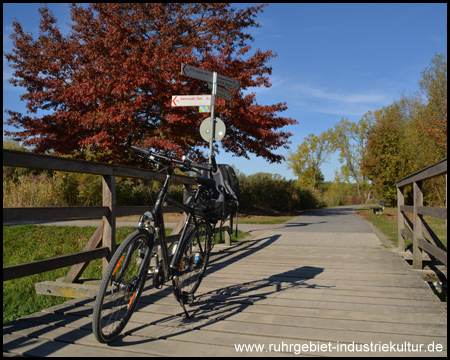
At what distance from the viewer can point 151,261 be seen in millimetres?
3029

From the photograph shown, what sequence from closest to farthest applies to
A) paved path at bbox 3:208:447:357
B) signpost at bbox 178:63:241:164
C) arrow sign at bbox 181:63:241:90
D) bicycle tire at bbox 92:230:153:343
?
1. bicycle tire at bbox 92:230:153:343
2. paved path at bbox 3:208:447:357
3. arrow sign at bbox 181:63:241:90
4. signpost at bbox 178:63:241:164

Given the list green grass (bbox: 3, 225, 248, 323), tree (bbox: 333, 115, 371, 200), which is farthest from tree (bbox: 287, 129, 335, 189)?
green grass (bbox: 3, 225, 248, 323)

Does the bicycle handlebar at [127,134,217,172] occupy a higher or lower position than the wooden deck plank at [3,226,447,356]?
higher

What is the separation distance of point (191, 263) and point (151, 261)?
664 mm

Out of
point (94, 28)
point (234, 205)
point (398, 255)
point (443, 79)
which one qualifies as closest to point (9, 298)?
point (234, 205)

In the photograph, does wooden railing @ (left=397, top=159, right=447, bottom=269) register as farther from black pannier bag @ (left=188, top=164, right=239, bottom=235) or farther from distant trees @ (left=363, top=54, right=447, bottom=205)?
distant trees @ (left=363, top=54, right=447, bottom=205)

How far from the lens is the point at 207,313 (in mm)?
3391

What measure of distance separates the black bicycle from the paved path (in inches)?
7.9

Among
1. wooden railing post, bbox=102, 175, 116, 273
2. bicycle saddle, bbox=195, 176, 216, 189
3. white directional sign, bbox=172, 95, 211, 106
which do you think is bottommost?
wooden railing post, bbox=102, 175, 116, 273

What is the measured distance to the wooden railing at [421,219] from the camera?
3.93 meters

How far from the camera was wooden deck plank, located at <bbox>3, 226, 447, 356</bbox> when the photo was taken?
267cm

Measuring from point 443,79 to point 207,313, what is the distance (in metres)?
17.5

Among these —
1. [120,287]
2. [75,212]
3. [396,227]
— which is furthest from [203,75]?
[396,227]

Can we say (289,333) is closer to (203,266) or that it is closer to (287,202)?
(203,266)
